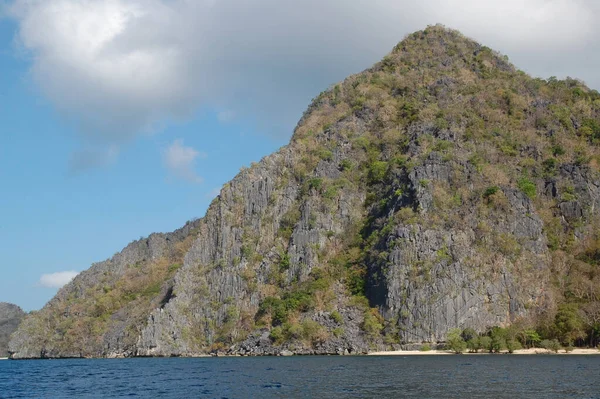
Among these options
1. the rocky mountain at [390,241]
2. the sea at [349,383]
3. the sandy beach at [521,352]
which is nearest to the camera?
the sea at [349,383]

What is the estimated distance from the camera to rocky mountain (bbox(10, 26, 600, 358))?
124125 mm

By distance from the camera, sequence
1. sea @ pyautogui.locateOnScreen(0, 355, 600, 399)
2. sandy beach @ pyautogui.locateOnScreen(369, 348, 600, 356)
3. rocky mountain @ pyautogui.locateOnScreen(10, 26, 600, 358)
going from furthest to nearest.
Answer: rocky mountain @ pyautogui.locateOnScreen(10, 26, 600, 358) → sandy beach @ pyautogui.locateOnScreen(369, 348, 600, 356) → sea @ pyautogui.locateOnScreen(0, 355, 600, 399)

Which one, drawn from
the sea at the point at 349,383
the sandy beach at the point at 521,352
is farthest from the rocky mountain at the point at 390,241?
the sea at the point at 349,383

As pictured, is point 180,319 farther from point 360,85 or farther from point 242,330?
point 360,85

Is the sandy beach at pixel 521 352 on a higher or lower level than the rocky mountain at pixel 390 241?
lower

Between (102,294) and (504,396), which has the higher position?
(102,294)

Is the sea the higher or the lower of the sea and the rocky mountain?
the lower

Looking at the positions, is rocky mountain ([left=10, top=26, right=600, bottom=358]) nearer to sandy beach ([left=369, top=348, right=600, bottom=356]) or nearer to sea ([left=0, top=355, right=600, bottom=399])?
sandy beach ([left=369, top=348, right=600, bottom=356])

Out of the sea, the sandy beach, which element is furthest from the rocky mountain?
the sea

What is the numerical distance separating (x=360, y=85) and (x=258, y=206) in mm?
60551

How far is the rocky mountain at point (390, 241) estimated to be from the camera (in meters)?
124

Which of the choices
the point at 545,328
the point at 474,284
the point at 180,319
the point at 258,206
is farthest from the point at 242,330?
the point at 545,328

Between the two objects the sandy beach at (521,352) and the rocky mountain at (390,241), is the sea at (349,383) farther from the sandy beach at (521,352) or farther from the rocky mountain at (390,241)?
the rocky mountain at (390,241)

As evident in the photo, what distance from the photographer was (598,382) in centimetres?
5694
